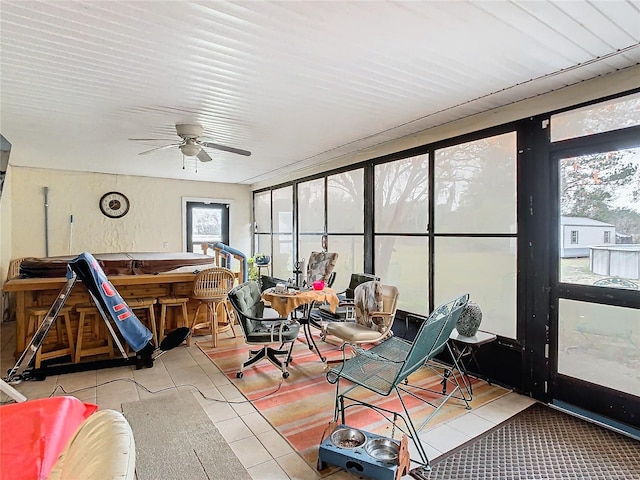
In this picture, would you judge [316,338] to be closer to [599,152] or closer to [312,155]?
[312,155]

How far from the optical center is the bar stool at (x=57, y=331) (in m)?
3.72

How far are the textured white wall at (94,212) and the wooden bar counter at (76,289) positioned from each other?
9.72ft

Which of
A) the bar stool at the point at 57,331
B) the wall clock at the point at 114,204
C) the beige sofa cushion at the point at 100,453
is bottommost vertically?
the bar stool at the point at 57,331

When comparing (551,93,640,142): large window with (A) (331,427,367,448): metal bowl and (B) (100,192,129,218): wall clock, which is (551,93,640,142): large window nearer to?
(A) (331,427,367,448): metal bowl

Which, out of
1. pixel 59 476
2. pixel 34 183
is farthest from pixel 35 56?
pixel 34 183

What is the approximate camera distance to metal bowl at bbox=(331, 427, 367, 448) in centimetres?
220

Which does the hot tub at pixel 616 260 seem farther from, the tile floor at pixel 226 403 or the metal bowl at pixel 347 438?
the metal bowl at pixel 347 438

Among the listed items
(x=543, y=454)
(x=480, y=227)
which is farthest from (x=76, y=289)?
(x=543, y=454)

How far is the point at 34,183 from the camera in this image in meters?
6.29

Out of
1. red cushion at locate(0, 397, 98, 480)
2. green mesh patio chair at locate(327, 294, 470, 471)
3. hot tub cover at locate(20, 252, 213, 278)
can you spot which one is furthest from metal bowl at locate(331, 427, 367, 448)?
hot tub cover at locate(20, 252, 213, 278)

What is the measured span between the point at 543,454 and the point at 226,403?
2356mm

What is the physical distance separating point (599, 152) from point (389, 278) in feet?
8.59

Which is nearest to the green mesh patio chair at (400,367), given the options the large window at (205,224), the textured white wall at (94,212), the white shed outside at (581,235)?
the white shed outside at (581,235)

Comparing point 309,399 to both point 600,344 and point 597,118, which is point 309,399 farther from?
point 597,118
